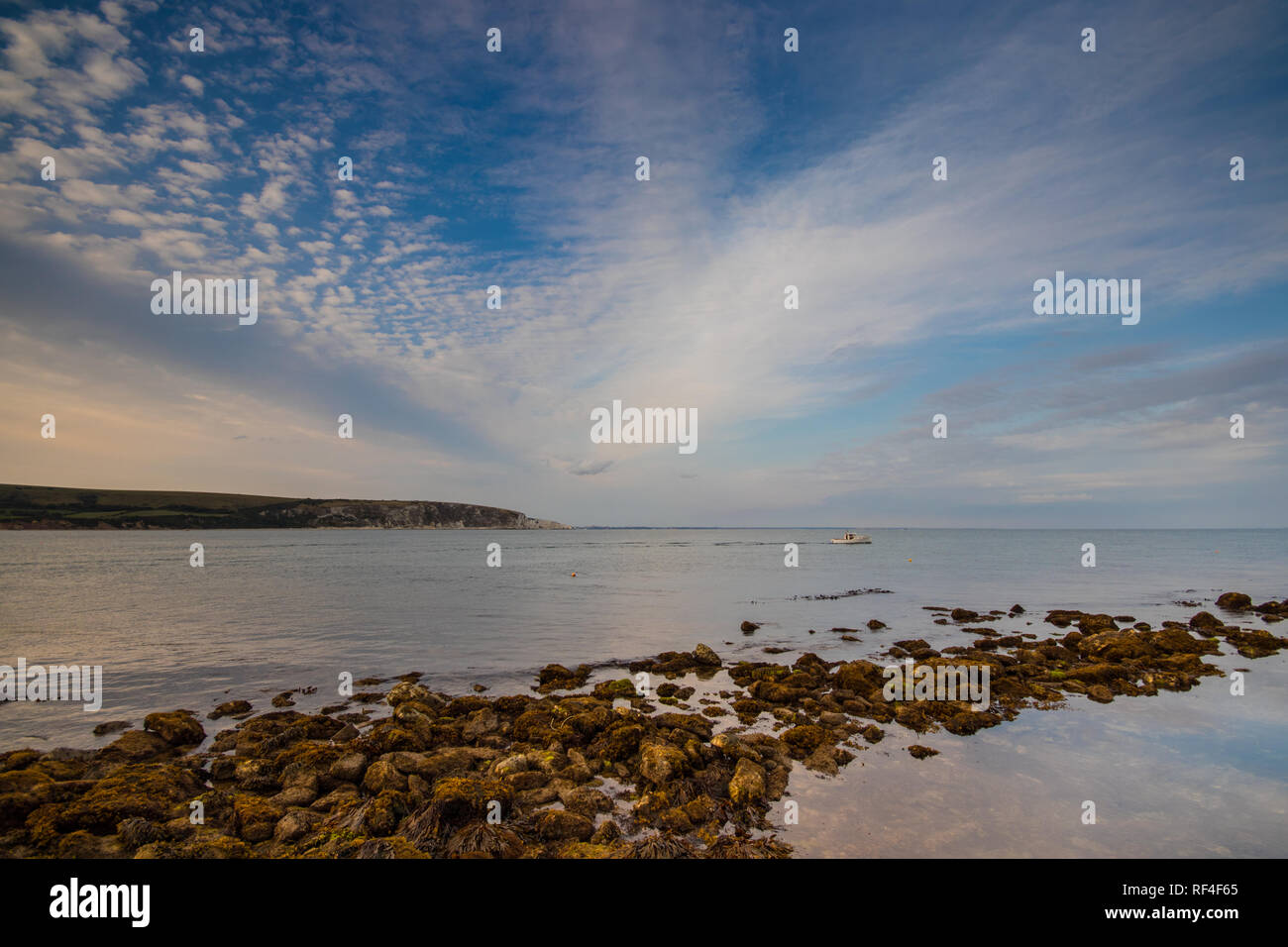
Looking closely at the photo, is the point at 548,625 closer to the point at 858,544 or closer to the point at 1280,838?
the point at 1280,838

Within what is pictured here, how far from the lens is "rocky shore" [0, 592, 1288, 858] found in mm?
8898

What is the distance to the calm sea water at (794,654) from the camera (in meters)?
9.91

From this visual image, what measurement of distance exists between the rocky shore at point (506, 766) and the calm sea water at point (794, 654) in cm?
114

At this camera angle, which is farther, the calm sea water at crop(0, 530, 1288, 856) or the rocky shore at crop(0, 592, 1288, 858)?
the calm sea water at crop(0, 530, 1288, 856)

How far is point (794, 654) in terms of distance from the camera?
24.2 metres

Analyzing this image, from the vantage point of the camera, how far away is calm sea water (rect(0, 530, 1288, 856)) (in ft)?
32.5

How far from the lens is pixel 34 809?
376 inches

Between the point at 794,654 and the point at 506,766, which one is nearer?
the point at 506,766

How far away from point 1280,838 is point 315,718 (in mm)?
19508

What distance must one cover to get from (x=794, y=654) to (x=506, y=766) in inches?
623

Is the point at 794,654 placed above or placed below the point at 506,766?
below

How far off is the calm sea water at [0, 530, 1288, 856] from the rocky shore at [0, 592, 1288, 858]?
3.73 ft
